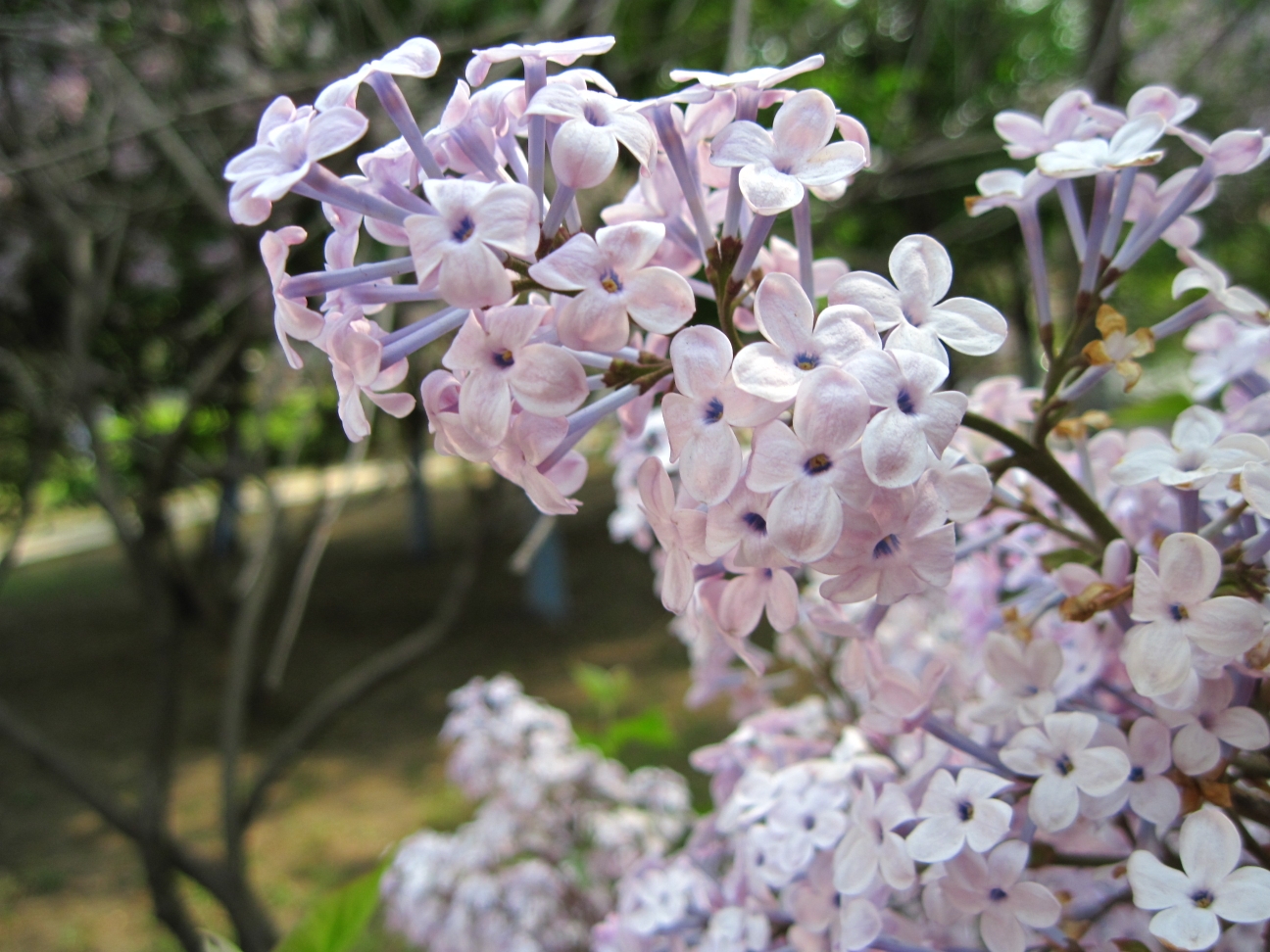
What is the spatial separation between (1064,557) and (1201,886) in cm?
21

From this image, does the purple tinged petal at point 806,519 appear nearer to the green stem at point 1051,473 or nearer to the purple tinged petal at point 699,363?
the purple tinged petal at point 699,363

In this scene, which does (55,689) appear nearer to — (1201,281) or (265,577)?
(265,577)

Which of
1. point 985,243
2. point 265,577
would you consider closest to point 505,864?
point 265,577

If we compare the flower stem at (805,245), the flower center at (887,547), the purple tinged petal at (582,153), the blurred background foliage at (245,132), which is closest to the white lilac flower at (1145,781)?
the flower center at (887,547)

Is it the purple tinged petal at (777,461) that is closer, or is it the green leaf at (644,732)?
the purple tinged petal at (777,461)

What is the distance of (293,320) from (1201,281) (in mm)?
539

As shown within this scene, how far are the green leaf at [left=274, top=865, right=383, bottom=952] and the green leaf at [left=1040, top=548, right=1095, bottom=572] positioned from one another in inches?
22.6

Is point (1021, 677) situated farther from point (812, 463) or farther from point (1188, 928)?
point (812, 463)

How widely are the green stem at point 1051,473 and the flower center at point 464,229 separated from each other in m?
0.30

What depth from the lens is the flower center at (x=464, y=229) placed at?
395 millimetres

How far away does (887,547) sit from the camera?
0.42 meters

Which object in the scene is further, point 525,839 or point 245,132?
point 245,132

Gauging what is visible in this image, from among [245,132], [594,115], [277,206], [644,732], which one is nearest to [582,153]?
[594,115]

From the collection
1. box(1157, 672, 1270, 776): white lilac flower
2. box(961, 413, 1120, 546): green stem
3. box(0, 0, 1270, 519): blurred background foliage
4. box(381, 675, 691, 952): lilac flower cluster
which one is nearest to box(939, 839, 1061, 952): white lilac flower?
box(1157, 672, 1270, 776): white lilac flower
